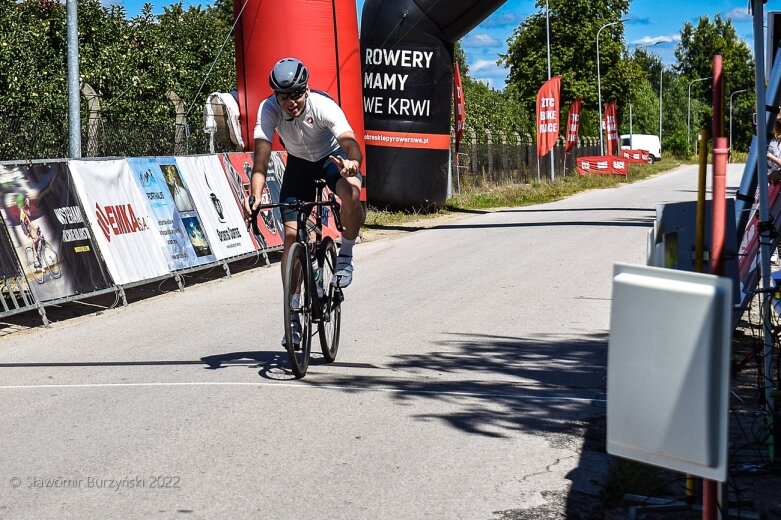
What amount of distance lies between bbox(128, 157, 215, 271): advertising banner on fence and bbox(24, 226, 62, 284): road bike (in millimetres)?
2014

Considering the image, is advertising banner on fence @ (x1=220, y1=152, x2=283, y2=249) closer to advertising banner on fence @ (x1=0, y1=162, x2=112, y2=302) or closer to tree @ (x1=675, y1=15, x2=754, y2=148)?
advertising banner on fence @ (x1=0, y1=162, x2=112, y2=302)

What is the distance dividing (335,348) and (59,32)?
1135 inches

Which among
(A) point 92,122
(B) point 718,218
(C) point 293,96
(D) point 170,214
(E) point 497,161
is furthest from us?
(E) point 497,161

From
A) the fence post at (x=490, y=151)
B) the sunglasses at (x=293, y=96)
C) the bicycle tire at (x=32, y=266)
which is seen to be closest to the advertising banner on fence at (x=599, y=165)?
the fence post at (x=490, y=151)

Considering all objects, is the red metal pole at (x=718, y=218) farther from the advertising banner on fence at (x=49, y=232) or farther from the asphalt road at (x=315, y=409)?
the advertising banner on fence at (x=49, y=232)

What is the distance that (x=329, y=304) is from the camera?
8.07m

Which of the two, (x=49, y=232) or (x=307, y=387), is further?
(x=49, y=232)

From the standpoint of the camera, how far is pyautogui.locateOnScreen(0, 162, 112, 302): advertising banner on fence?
10734mm

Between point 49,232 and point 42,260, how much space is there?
1.08ft

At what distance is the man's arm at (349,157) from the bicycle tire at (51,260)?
4.61 m

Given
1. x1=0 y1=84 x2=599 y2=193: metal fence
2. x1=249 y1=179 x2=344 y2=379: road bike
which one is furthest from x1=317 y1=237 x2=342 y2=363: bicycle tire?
x1=0 y1=84 x2=599 y2=193: metal fence

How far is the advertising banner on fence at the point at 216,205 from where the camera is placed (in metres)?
14.3

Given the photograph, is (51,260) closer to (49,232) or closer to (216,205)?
(49,232)

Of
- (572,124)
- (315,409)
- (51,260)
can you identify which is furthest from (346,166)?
(572,124)
